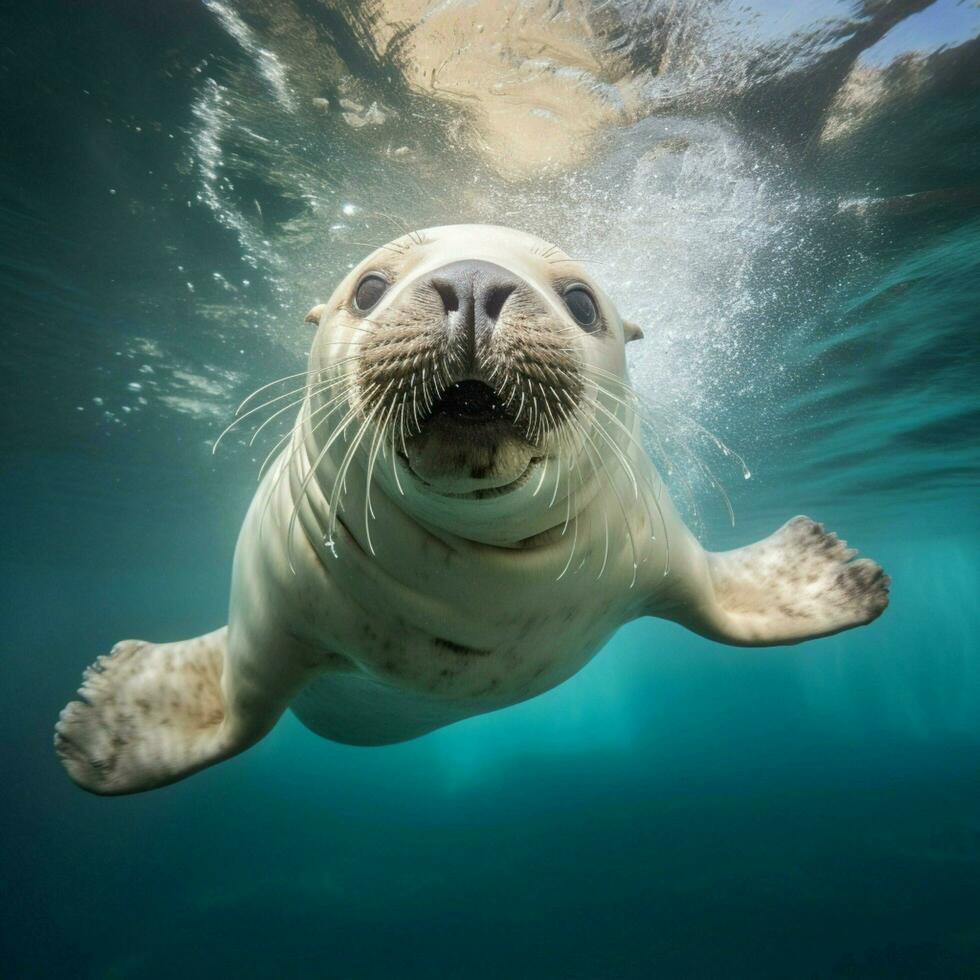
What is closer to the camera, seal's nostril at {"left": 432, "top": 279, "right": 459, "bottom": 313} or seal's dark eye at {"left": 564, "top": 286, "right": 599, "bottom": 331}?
seal's nostril at {"left": 432, "top": 279, "right": 459, "bottom": 313}

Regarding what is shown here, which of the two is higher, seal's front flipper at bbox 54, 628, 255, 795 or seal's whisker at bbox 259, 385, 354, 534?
seal's whisker at bbox 259, 385, 354, 534

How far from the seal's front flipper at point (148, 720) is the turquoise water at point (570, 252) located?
187 inches

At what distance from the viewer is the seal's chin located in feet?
4.51

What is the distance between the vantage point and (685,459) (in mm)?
13648

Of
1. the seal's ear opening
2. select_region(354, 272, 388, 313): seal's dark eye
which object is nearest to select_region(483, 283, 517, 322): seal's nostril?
select_region(354, 272, 388, 313): seal's dark eye

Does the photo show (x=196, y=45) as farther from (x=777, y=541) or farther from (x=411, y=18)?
(x=777, y=541)

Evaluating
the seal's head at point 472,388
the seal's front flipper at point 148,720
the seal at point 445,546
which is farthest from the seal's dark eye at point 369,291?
the seal's front flipper at point 148,720

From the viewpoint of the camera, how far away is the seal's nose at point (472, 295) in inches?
50.9

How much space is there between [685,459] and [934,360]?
4836 millimetres

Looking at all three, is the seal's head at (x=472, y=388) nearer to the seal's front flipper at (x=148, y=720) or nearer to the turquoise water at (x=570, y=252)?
the seal's front flipper at (x=148, y=720)

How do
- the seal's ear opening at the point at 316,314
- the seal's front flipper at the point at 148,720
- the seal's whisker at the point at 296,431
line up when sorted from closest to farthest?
the seal's whisker at the point at 296,431 < the seal's ear opening at the point at 316,314 < the seal's front flipper at the point at 148,720

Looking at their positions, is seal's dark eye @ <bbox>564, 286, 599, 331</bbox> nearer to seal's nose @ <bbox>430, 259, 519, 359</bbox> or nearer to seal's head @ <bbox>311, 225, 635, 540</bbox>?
seal's head @ <bbox>311, 225, 635, 540</bbox>

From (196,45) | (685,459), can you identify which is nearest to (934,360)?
(685,459)

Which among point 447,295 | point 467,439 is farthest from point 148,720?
point 447,295
